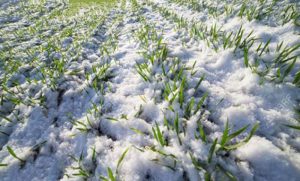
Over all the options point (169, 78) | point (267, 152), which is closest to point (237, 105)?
point (267, 152)

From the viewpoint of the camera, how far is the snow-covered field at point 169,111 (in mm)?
1480

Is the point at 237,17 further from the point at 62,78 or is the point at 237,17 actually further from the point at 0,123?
the point at 0,123

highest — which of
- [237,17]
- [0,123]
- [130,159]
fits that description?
[237,17]

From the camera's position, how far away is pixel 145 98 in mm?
2180

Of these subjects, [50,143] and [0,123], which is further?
[0,123]

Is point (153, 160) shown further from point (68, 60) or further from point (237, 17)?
point (237, 17)

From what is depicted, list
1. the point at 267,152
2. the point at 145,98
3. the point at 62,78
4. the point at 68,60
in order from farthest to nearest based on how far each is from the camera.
A: the point at 68,60 → the point at 62,78 → the point at 145,98 → the point at 267,152

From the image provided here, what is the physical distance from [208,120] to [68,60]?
283 cm

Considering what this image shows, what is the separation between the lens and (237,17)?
11.5 ft

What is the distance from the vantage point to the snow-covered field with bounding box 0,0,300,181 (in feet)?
4.86

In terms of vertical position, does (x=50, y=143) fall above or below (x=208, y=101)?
below

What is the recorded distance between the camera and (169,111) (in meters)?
1.94

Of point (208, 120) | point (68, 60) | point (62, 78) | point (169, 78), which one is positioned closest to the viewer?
point (208, 120)

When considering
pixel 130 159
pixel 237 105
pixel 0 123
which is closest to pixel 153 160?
pixel 130 159
